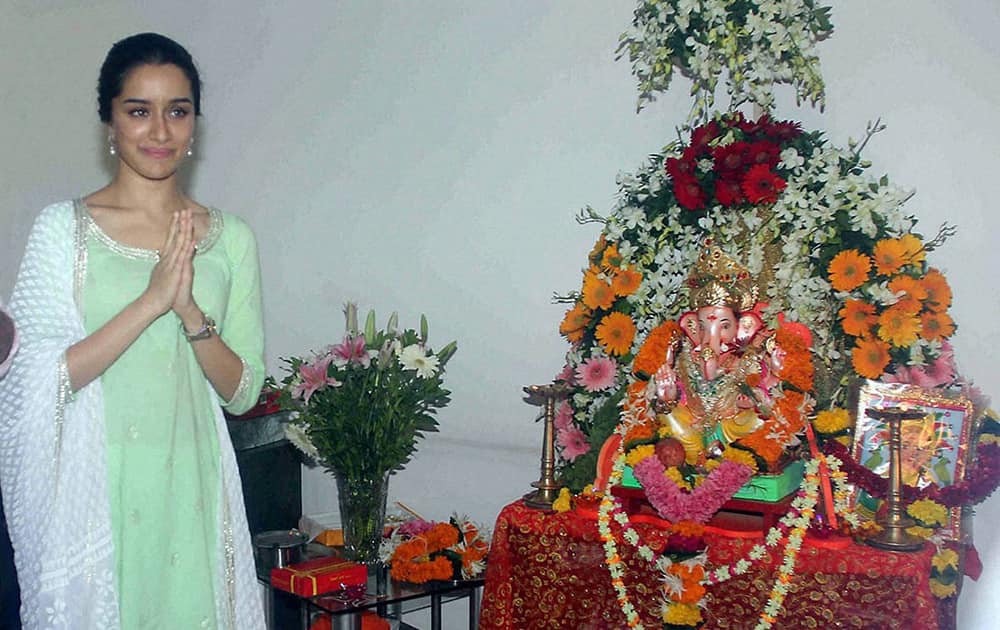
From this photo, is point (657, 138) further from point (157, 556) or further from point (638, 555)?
point (157, 556)

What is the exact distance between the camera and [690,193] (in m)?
3.22

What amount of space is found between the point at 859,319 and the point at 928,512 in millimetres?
587

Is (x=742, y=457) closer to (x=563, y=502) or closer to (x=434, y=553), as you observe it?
(x=563, y=502)

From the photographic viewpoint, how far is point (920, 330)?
9.52ft

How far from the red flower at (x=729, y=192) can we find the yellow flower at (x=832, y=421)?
0.72 meters

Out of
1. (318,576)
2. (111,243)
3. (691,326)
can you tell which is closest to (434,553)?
(318,576)

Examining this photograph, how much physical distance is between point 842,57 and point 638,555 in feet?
6.12

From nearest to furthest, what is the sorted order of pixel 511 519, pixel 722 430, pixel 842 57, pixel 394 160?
1. pixel 722 430
2. pixel 511 519
3. pixel 842 57
4. pixel 394 160

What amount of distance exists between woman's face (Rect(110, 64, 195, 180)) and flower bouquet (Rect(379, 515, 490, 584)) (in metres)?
2.02

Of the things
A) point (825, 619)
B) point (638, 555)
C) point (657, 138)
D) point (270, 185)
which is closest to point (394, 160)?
point (270, 185)

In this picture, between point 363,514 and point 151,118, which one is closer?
point 151,118

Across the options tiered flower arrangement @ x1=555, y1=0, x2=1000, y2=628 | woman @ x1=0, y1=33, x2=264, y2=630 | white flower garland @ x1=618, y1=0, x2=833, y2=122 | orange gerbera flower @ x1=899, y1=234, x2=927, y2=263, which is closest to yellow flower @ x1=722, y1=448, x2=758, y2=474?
tiered flower arrangement @ x1=555, y1=0, x2=1000, y2=628

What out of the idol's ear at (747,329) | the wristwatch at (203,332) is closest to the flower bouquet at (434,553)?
the idol's ear at (747,329)

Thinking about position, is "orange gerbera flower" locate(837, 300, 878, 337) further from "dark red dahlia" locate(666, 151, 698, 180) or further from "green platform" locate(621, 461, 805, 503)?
"dark red dahlia" locate(666, 151, 698, 180)
